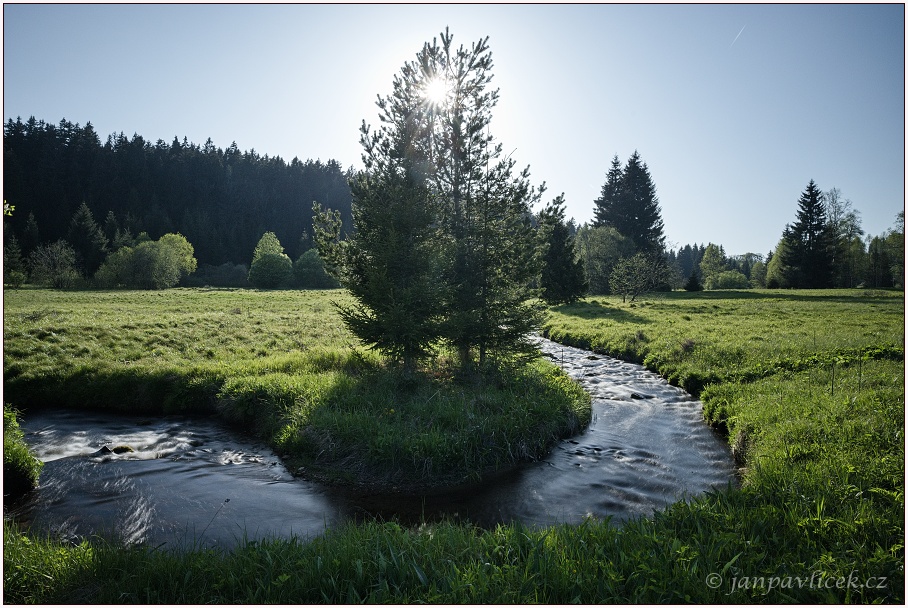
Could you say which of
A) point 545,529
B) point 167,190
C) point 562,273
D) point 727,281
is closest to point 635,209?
point 727,281

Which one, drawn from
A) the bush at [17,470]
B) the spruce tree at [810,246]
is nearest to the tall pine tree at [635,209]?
the spruce tree at [810,246]

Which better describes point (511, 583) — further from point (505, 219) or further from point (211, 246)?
point (211, 246)

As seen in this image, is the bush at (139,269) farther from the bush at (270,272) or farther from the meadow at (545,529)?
the meadow at (545,529)

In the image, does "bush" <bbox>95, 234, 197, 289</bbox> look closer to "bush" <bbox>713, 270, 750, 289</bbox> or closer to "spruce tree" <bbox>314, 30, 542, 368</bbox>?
"spruce tree" <bbox>314, 30, 542, 368</bbox>

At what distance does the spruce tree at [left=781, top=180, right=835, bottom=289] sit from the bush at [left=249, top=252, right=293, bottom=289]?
74.6 metres

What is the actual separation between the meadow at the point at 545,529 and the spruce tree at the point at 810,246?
47738 mm

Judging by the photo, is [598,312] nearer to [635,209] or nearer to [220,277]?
[635,209]

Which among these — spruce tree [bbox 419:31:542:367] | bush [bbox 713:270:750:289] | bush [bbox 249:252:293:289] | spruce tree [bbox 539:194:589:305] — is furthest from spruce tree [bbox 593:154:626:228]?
spruce tree [bbox 419:31:542:367]

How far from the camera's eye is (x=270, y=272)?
76.4 meters

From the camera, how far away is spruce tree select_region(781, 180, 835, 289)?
56125mm

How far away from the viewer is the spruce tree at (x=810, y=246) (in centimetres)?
5612

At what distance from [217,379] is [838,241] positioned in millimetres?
70714

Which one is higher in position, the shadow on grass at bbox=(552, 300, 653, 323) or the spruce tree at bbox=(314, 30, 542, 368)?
the spruce tree at bbox=(314, 30, 542, 368)

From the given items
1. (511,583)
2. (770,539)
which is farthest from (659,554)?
(511,583)
